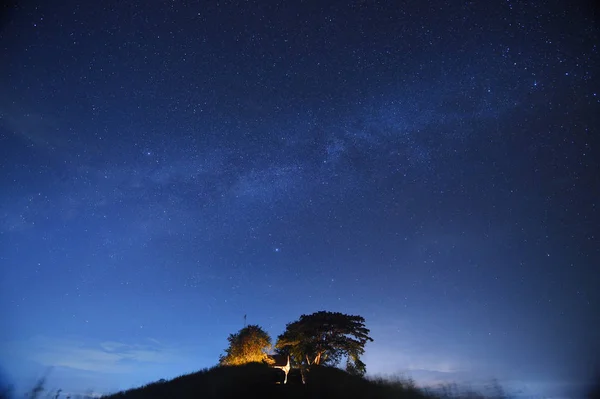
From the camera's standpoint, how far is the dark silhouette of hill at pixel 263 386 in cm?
2839

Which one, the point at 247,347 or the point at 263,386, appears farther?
the point at 247,347

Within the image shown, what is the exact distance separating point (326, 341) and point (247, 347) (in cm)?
1214

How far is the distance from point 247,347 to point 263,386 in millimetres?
15308

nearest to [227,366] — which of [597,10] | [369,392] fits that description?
[369,392]

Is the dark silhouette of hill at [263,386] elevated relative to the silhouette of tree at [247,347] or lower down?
lower down

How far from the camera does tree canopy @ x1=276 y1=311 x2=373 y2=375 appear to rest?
41.5 m

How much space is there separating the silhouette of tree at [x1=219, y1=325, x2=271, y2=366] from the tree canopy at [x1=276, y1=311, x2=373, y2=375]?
518 centimetres

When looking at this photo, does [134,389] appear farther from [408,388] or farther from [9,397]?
[408,388]

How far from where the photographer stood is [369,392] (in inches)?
1071

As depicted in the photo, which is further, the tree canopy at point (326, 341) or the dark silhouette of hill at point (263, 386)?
the tree canopy at point (326, 341)

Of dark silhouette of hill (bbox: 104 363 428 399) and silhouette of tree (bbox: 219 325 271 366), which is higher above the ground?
silhouette of tree (bbox: 219 325 271 366)

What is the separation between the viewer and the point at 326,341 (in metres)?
42.6

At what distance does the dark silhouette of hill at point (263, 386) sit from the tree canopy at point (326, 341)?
1741 millimetres

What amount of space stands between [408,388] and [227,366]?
104 ft
